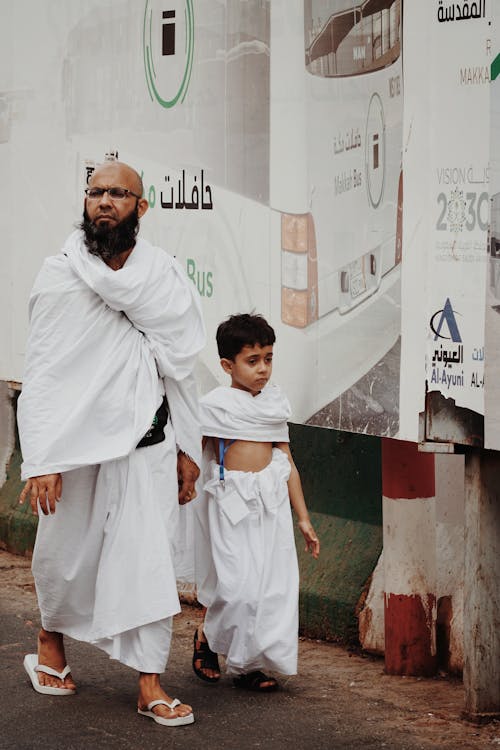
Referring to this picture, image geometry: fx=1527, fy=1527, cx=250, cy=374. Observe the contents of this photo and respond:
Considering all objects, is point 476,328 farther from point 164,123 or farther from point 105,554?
point 164,123

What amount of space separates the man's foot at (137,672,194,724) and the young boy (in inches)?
15.4

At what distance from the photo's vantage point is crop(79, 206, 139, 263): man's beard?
5430 mm

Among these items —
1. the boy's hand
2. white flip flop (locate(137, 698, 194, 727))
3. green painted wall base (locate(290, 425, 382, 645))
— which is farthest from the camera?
green painted wall base (locate(290, 425, 382, 645))

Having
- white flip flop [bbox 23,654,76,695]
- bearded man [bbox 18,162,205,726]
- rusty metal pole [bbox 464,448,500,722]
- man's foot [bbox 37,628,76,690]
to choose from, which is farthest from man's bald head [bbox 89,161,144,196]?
white flip flop [bbox 23,654,76,695]

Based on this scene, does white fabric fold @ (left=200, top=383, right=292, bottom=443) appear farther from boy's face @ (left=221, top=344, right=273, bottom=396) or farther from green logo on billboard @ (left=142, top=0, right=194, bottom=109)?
green logo on billboard @ (left=142, top=0, right=194, bottom=109)

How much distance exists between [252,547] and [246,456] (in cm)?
34

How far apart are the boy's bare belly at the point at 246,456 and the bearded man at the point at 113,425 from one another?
0.70 ft

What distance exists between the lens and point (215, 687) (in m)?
5.82

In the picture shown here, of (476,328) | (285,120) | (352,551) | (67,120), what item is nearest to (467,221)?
(476,328)

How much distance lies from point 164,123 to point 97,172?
1.15 meters

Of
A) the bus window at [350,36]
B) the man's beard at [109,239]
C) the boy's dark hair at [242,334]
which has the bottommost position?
the boy's dark hair at [242,334]

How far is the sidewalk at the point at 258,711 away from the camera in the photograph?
202 inches

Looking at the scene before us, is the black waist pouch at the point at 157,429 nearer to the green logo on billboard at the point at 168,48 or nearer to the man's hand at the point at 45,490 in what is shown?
the man's hand at the point at 45,490

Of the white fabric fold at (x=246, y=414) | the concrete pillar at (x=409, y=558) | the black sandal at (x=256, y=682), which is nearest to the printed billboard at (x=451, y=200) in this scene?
the concrete pillar at (x=409, y=558)
